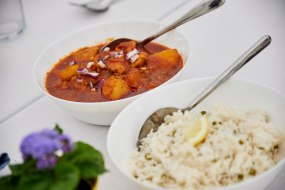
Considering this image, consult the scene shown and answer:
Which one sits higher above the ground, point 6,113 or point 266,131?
point 266,131

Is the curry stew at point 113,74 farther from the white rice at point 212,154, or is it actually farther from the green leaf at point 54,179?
the green leaf at point 54,179

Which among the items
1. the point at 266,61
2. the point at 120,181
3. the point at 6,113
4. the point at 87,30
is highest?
the point at 266,61

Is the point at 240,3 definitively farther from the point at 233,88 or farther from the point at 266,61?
the point at 233,88

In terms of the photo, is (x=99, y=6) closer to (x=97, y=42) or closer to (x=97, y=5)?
(x=97, y=5)

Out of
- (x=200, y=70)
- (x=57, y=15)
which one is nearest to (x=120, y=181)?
(x=200, y=70)

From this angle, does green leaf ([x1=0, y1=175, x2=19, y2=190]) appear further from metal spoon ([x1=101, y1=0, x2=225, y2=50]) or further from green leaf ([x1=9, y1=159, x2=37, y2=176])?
metal spoon ([x1=101, y1=0, x2=225, y2=50])

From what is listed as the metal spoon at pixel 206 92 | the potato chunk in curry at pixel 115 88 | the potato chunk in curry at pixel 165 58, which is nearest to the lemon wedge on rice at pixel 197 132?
the metal spoon at pixel 206 92

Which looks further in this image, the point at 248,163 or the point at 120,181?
the point at 120,181
